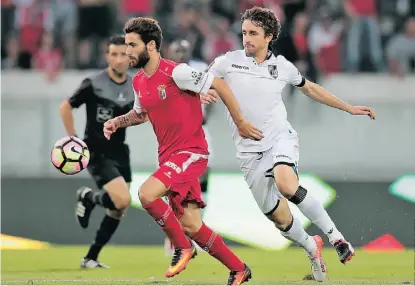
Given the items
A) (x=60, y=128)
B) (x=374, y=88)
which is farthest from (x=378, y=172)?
(x=60, y=128)

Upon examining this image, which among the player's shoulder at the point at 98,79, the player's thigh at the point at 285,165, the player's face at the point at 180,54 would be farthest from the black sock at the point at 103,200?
the player's thigh at the point at 285,165

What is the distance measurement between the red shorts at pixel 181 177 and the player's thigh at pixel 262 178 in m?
0.64

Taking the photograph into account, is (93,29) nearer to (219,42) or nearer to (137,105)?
(219,42)

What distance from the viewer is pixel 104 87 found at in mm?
11109

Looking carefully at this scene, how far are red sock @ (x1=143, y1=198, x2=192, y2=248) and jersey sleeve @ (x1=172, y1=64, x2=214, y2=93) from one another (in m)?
0.95

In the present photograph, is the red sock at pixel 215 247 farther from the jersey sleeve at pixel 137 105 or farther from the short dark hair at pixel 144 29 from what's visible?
the short dark hair at pixel 144 29

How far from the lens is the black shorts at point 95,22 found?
1730 centimetres

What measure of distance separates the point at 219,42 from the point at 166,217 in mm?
8613

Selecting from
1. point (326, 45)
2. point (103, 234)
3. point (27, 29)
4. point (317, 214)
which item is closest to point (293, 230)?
point (317, 214)

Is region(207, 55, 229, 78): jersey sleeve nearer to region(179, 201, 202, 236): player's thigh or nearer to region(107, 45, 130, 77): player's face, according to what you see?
region(179, 201, 202, 236): player's thigh

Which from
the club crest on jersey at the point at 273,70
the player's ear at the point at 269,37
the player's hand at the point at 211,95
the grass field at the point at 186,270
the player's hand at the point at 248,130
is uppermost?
the player's ear at the point at 269,37

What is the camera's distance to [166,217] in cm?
857

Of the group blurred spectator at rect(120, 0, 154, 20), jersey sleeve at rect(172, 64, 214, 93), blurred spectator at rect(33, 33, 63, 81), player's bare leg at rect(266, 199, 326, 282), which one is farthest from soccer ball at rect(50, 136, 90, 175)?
blurred spectator at rect(120, 0, 154, 20)

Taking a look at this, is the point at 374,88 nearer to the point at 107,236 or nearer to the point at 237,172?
the point at 237,172
